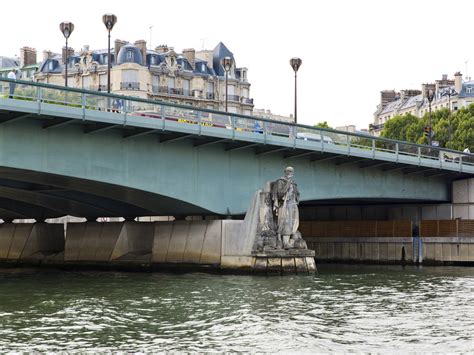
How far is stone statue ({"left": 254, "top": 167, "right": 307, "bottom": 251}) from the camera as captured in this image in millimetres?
43312

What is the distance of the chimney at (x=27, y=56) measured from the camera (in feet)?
428

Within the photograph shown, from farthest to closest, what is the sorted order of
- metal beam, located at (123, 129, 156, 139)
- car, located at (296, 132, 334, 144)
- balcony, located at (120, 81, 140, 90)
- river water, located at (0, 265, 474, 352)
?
balcony, located at (120, 81, 140, 90)
car, located at (296, 132, 334, 144)
metal beam, located at (123, 129, 156, 139)
river water, located at (0, 265, 474, 352)

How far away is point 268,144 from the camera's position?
44.2 metres

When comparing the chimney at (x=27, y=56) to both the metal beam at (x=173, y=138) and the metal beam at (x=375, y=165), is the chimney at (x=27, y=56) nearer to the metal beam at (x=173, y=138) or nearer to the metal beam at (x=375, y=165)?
the metal beam at (x=375, y=165)

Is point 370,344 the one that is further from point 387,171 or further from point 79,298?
point 387,171

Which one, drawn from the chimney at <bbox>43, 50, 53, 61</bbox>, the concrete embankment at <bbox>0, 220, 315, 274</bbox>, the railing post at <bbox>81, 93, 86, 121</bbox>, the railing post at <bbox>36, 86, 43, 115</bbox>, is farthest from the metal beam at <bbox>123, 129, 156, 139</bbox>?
the chimney at <bbox>43, 50, 53, 61</bbox>

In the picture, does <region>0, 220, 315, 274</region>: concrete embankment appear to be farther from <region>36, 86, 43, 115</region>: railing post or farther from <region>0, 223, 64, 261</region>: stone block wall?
<region>36, 86, 43, 115</region>: railing post

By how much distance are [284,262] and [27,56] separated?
9617 centimetres

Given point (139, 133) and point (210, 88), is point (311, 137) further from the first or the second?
point (210, 88)

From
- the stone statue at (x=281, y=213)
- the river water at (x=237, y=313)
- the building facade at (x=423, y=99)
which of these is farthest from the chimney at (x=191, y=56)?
the river water at (x=237, y=313)

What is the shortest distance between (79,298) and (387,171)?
2528 cm

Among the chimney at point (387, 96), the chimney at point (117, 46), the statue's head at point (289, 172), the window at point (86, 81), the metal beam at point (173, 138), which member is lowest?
the statue's head at point (289, 172)

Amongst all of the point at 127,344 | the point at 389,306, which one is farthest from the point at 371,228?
the point at 127,344

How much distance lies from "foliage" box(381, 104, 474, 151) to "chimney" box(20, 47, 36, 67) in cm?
5271
